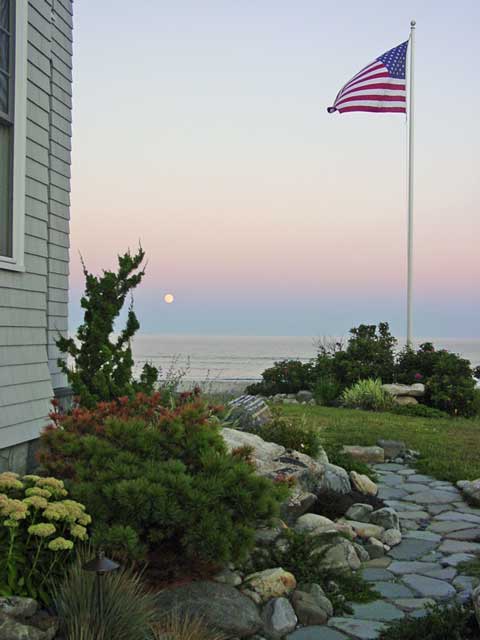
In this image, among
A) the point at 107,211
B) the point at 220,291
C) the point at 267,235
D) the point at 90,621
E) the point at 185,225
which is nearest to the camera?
the point at 90,621

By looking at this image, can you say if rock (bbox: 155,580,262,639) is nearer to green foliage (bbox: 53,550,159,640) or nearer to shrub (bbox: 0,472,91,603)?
green foliage (bbox: 53,550,159,640)

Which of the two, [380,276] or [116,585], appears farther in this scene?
[380,276]

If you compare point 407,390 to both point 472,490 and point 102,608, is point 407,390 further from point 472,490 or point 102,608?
point 102,608

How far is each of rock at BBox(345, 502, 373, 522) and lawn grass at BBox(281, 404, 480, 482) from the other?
2073 mm

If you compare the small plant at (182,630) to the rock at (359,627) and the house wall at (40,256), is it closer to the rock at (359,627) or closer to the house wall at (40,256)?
the rock at (359,627)

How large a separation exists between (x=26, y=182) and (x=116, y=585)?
12.3 ft

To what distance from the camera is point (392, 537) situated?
18.4 ft

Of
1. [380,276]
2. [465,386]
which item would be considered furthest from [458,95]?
[380,276]

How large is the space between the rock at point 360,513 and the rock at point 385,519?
67mm

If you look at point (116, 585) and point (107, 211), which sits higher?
point (107, 211)

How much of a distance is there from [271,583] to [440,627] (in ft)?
3.58

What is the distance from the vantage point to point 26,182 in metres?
5.84

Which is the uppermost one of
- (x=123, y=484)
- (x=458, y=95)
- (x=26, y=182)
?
(x=458, y=95)

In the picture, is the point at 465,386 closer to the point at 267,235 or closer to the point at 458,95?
the point at 458,95
